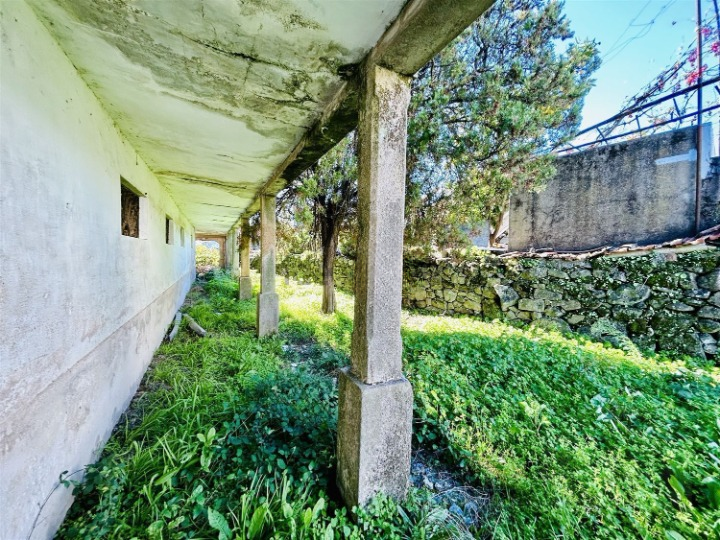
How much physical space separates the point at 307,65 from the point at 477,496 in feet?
10.6

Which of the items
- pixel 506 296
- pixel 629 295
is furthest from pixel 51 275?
pixel 629 295

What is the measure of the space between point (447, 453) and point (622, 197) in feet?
23.2

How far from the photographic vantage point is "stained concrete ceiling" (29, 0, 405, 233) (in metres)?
1.43

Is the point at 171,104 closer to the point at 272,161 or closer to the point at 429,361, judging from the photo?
the point at 272,161

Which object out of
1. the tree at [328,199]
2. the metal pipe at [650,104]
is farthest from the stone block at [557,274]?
the tree at [328,199]

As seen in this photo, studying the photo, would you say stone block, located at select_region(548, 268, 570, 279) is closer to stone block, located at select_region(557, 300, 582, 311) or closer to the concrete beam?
stone block, located at select_region(557, 300, 582, 311)

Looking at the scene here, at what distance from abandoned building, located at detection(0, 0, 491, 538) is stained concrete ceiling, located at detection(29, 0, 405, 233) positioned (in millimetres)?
12

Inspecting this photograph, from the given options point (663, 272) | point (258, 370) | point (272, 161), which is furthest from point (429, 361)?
point (663, 272)

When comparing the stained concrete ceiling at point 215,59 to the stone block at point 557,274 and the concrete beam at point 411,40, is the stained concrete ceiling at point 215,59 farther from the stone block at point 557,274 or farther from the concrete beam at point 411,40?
the stone block at point 557,274

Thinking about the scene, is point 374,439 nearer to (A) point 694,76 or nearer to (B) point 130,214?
(B) point 130,214

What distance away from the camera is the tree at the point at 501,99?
380cm

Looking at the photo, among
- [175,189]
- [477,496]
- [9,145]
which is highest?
[175,189]

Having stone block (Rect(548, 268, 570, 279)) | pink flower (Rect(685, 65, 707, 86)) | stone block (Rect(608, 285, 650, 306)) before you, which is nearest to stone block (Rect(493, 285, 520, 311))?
stone block (Rect(548, 268, 570, 279))

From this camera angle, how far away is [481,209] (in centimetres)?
483
